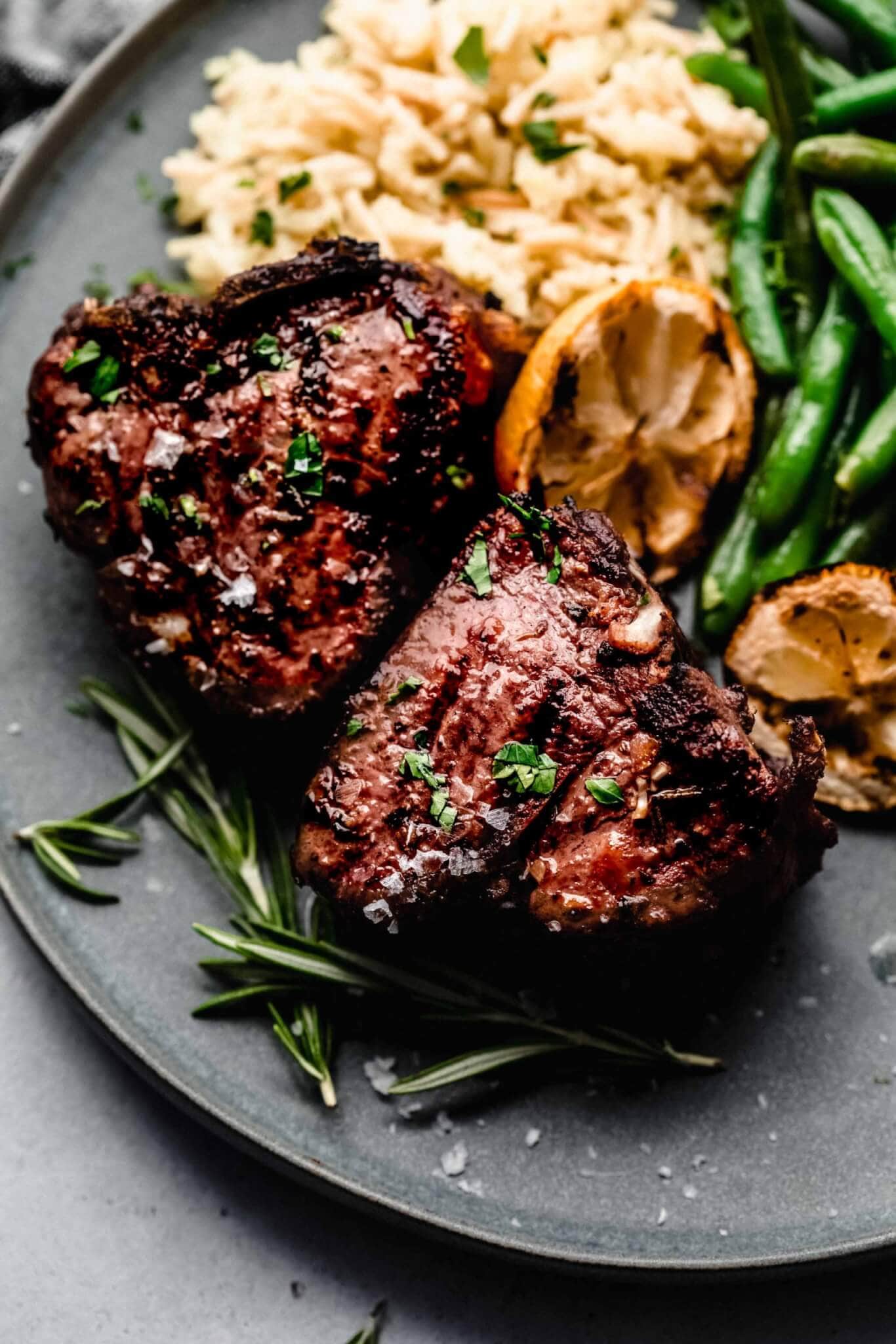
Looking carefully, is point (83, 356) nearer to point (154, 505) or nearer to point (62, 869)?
point (154, 505)

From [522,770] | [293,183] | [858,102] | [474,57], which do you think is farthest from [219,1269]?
[858,102]

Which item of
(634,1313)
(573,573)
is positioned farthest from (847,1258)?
(573,573)

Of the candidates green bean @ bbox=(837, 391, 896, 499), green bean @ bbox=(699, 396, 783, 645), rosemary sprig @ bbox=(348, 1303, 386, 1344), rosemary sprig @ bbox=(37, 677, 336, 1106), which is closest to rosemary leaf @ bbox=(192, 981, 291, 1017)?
rosemary sprig @ bbox=(37, 677, 336, 1106)

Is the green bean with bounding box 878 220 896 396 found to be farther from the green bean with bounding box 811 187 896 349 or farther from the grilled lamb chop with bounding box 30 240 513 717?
the grilled lamb chop with bounding box 30 240 513 717

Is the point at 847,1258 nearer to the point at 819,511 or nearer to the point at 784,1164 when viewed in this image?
the point at 784,1164

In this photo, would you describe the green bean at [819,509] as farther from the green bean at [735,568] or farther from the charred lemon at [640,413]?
the charred lemon at [640,413]
